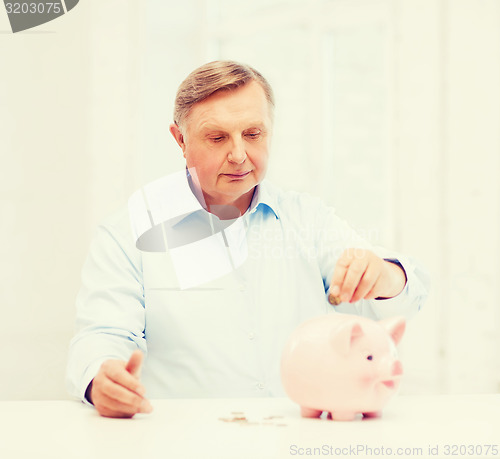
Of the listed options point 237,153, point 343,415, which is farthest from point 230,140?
point 343,415

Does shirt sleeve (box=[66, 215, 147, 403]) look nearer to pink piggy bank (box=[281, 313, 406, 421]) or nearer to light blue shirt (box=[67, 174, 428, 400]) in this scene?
light blue shirt (box=[67, 174, 428, 400])

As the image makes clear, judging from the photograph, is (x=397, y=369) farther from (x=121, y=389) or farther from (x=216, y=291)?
(x=216, y=291)

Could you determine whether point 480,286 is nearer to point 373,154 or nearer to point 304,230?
point 373,154

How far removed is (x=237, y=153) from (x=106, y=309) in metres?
0.30

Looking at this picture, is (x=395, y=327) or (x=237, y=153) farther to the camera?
(x=237, y=153)

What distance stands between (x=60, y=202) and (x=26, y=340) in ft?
1.18

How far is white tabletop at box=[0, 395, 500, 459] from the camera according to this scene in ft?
1.77

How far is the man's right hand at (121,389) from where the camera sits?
651mm

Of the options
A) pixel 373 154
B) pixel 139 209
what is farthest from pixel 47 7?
pixel 373 154

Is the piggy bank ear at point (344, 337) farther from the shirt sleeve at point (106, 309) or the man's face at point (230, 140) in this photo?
the man's face at point (230, 140)

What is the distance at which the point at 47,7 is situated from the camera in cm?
152

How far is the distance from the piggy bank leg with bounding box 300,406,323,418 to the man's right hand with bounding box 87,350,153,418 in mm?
159

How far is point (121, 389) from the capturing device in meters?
0.65

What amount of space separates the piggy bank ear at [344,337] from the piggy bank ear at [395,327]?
0.06 metres
